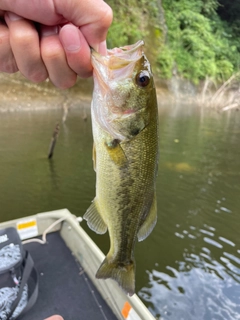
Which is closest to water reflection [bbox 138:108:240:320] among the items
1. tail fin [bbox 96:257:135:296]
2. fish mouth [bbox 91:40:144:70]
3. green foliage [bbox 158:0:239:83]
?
tail fin [bbox 96:257:135:296]

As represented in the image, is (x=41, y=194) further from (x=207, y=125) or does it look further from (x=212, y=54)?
(x=212, y=54)

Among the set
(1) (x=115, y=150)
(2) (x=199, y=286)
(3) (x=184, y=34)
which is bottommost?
(2) (x=199, y=286)

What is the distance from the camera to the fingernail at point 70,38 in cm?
126

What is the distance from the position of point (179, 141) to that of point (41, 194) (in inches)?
329

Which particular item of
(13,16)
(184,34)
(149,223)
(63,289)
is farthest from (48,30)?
(184,34)

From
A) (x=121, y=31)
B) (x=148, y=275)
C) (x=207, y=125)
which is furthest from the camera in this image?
(x=121, y=31)

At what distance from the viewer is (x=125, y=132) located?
1630 mm

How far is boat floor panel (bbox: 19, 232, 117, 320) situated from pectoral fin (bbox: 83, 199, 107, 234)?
177 cm

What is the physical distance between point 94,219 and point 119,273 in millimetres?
430

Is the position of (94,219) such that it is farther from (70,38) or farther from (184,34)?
(184,34)

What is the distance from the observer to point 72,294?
3.43 m

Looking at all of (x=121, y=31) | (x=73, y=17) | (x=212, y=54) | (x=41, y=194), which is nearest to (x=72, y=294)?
(x=73, y=17)

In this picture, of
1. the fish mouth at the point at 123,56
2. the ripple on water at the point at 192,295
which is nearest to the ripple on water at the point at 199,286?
the ripple on water at the point at 192,295

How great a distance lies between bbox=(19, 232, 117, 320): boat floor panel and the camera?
320 centimetres
